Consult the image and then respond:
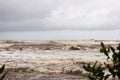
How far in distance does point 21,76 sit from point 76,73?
5.39m

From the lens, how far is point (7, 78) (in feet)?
91.1

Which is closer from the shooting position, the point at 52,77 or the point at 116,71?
the point at 116,71

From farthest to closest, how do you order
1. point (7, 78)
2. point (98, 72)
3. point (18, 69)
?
point (18, 69) → point (7, 78) → point (98, 72)

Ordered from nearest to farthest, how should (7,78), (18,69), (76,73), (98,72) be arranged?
(98,72)
(7,78)
(76,73)
(18,69)

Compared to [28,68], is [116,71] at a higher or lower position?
higher

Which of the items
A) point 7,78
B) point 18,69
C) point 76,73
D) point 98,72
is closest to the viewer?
point 98,72

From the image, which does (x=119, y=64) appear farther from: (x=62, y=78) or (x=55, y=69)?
(x=55, y=69)

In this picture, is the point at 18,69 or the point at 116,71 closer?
the point at 116,71

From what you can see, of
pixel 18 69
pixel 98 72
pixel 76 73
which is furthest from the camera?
pixel 18 69

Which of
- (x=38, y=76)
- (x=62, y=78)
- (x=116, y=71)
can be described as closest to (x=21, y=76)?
(x=38, y=76)

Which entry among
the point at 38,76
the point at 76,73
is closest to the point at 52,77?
the point at 38,76

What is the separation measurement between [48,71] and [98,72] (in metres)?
28.8

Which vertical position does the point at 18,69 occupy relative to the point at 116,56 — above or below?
below

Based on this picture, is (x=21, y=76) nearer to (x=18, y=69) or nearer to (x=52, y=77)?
(x=52, y=77)
